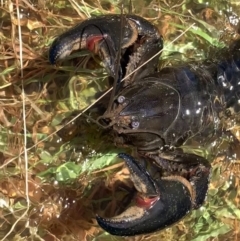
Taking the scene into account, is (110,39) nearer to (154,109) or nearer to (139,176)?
(154,109)

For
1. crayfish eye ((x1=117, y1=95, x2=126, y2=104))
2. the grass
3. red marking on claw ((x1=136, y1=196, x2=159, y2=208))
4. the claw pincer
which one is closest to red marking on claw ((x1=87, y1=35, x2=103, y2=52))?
the claw pincer

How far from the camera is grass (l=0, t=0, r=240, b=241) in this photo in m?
3.03

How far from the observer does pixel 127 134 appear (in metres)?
2.66

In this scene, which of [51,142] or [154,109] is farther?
[51,142]

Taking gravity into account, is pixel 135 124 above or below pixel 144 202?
above

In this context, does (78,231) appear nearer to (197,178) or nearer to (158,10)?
(197,178)

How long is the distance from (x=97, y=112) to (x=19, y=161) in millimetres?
386

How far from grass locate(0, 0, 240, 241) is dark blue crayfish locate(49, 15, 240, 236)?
271 mm

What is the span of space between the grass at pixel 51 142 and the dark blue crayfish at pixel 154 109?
271mm

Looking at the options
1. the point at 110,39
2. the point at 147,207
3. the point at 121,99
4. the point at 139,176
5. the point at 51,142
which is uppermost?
the point at 110,39

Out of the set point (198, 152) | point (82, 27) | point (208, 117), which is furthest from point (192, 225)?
point (82, 27)

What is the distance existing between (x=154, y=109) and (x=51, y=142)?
0.60m

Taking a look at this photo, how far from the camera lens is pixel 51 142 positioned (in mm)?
3064

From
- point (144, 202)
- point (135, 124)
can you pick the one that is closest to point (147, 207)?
point (144, 202)
